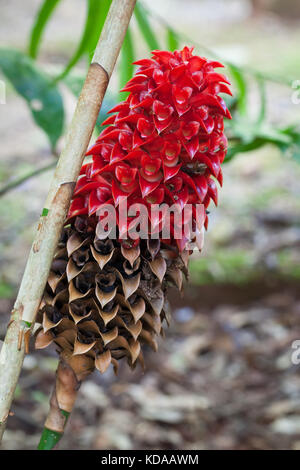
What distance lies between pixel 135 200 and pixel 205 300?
1429mm

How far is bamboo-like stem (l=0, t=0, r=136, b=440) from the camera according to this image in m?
0.51

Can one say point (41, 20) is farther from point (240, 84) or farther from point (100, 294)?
point (100, 294)

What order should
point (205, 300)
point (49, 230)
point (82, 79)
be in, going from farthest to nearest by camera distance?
point (205, 300) → point (82, 79) → point (49, 230)

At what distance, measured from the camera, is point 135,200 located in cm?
55

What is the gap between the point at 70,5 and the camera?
19.9 feet

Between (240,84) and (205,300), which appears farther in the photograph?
(205,300)

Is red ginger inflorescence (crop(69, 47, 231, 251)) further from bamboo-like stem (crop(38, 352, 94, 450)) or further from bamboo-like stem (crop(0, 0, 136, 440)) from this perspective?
bamboo-like stem (crop(38, 352, 94, 450))

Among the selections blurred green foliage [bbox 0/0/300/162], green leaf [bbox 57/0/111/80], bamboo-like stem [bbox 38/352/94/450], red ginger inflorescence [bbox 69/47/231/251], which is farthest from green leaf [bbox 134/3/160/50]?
bamboo-like stem [bbox 38/352/94/450]

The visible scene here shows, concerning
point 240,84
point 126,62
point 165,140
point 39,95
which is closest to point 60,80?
point 39,95

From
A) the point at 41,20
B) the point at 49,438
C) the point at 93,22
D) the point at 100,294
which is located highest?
the point at 41,20

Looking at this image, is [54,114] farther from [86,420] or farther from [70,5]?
[70,5]

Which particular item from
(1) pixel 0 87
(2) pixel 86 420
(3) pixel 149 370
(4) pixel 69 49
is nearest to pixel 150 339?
(1) pixel 0 87

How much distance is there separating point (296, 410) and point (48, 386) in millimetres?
717

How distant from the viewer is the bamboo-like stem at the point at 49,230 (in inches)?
20.0
